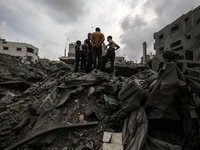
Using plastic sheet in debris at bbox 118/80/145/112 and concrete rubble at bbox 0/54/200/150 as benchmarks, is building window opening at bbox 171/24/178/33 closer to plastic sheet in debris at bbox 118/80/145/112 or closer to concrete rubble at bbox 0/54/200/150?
concrete rubble at bbox 0/54/200/150

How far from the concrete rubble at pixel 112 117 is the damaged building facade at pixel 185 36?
1122 cm

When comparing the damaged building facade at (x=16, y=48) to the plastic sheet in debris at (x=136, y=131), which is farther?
the damaged building facade at (x=16, y=48)

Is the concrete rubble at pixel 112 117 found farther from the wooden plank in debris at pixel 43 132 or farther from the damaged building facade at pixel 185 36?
the damaged building facade at pixel 185 36

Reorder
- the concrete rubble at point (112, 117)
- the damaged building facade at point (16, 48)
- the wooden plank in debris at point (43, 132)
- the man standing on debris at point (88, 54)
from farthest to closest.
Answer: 1. the damaged building facade at point (16, 48)
2. the man standing on debris at point (88, 54)
3. the wooden plank in debris at point (43, 132)
4. the concrete rubble at point (112, 117)

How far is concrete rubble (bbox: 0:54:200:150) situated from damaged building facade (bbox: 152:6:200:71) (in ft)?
36.8

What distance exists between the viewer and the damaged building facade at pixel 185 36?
1159 cm

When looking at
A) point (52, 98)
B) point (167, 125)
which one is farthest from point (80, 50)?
point (167, 125)

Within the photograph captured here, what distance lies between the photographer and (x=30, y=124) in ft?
6.28

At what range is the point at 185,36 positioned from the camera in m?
12.9

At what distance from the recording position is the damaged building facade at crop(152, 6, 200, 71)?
456 inches

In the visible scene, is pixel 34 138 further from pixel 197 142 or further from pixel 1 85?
pixel 1 85

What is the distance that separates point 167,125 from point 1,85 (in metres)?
5.38

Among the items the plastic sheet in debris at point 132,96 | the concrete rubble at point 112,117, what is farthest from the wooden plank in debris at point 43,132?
the plastic sheet in debris at point 132,96

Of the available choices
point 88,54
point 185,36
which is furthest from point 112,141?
point 185,36
